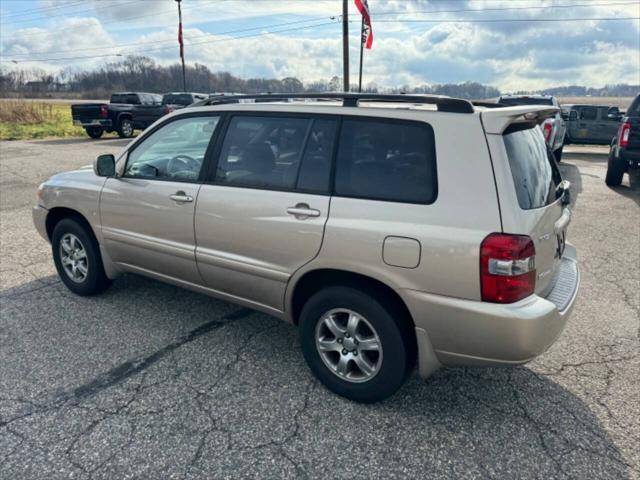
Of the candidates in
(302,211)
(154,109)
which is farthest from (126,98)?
(302,211)

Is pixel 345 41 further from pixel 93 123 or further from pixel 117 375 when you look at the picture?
pixel 117 375

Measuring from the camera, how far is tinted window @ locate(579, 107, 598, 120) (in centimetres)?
1684

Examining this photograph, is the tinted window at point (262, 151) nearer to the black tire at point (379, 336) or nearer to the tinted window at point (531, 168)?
the black tire at point (379, 336)

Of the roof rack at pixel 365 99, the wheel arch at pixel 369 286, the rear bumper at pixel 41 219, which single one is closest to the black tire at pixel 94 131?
the rear bumper at pixel 41 219

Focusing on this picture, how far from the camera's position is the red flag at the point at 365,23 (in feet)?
53.3

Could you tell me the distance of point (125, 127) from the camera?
64.5 feet

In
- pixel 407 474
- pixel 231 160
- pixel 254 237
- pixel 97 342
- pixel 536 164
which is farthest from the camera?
pixel 97 342

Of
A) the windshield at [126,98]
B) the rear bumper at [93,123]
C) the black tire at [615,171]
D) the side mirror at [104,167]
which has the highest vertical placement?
the windshield at [126,98]

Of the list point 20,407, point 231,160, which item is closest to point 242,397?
point 20,407

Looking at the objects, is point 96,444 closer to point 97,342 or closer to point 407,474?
point 97,342

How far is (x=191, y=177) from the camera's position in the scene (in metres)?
3.50

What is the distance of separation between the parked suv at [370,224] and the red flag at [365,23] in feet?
47.5

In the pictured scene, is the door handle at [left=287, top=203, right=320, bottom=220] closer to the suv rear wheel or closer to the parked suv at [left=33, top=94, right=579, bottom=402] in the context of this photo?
the parked suv at [left=33, top=94, right=579, bottom=402]

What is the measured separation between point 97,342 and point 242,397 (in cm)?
135
